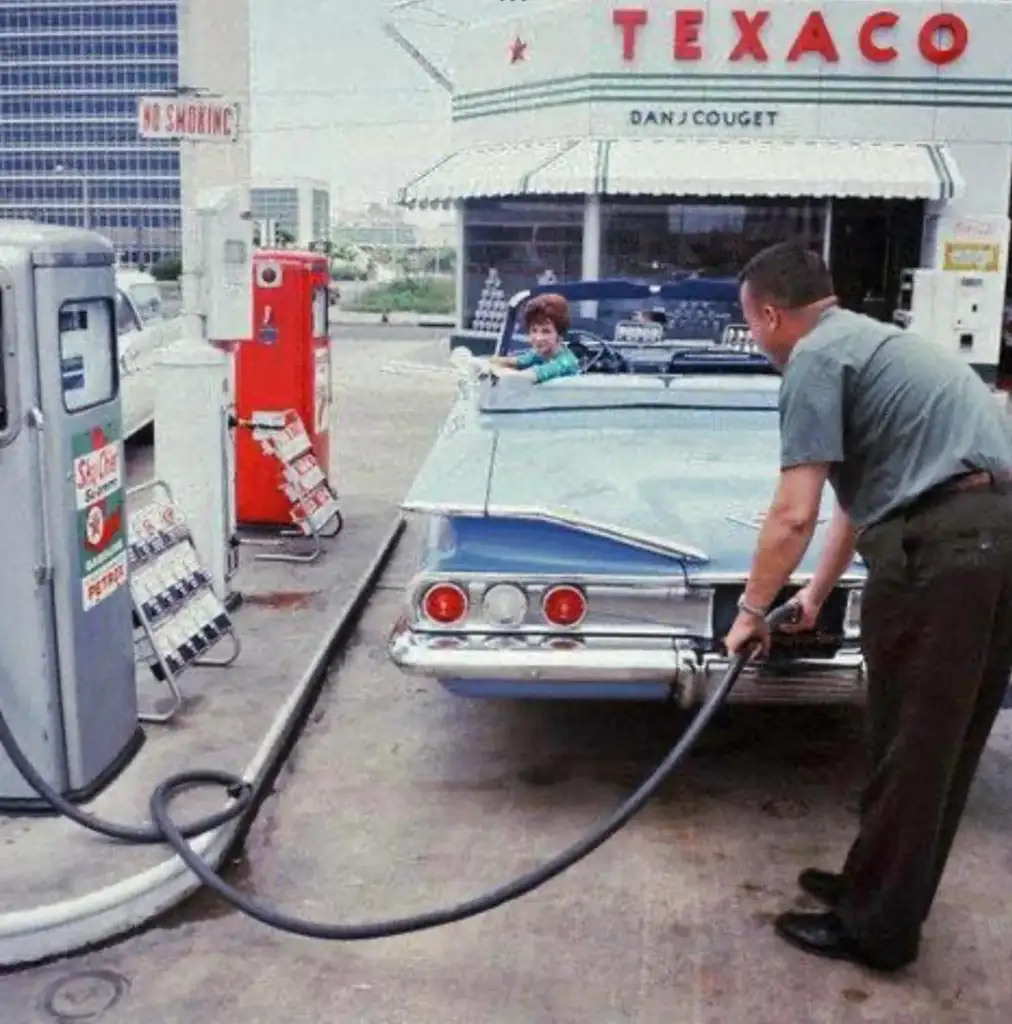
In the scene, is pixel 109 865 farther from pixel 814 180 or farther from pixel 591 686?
pixel 814 180

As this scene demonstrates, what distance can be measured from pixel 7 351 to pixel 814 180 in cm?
1639

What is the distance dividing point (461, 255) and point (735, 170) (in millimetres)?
5367

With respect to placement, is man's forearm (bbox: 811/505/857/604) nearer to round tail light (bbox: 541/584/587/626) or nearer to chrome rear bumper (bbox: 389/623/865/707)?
chrome rear bumper (bbox: 389/623/865/707)

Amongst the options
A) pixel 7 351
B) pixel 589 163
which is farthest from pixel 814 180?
pixel 7 351

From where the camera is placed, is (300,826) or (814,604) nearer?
(814,604)

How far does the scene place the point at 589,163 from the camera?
63.9 feet

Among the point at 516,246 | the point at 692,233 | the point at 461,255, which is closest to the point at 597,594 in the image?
the point at 692,233

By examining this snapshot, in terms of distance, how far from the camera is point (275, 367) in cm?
837

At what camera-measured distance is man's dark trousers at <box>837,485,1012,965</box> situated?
3.31 meters

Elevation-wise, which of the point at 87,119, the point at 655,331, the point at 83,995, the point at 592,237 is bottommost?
the point at 83,995

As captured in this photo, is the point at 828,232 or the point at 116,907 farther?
the point at 828,232

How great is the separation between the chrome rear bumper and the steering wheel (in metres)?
2.90

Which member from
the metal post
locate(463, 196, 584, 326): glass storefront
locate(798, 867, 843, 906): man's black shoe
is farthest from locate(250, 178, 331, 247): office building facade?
locate(798, 867, 843, 906): man's black shoe

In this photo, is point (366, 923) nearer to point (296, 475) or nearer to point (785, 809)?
point (785, 809)
